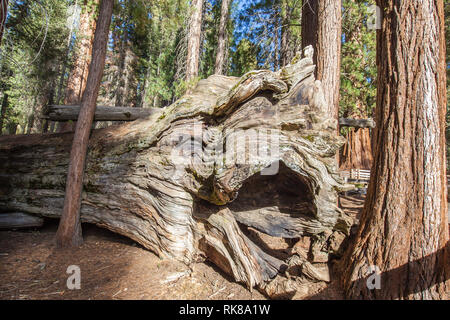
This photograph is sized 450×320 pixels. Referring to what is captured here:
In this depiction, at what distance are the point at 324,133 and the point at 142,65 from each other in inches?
819

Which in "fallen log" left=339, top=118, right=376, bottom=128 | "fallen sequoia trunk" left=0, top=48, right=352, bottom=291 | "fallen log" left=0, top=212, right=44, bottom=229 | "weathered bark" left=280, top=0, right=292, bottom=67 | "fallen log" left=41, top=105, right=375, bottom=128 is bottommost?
"fallen log" left=0, top=212, right=44, bottom=229

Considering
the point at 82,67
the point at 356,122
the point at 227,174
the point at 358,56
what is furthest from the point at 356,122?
the point at 82,67

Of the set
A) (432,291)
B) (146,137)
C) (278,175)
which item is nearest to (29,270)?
(146,137)

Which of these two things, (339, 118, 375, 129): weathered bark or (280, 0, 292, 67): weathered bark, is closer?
(339, 118, 375, 129): weathered bark

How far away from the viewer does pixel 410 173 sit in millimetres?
2676

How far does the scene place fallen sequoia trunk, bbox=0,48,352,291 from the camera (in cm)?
321

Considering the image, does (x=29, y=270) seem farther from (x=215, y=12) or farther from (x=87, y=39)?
(x=215, y=12)

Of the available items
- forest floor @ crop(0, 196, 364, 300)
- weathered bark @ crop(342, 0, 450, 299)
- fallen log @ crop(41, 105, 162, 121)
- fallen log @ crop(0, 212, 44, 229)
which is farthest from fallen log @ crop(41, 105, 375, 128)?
weathered bark @ crop(342, 0, 450, 299)

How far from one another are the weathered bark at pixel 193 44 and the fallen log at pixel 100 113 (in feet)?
20.6

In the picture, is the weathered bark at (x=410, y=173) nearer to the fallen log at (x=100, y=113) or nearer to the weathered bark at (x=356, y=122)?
the weathered bark at (x=356, y=122)

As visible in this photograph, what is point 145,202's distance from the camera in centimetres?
407

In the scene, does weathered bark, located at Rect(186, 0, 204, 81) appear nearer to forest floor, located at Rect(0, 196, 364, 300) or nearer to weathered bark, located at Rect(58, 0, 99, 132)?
weathered bark, located at Rect(58, 0, 99, 132)

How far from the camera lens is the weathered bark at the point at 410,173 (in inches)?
101

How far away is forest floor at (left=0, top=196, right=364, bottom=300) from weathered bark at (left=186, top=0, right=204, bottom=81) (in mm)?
8671
